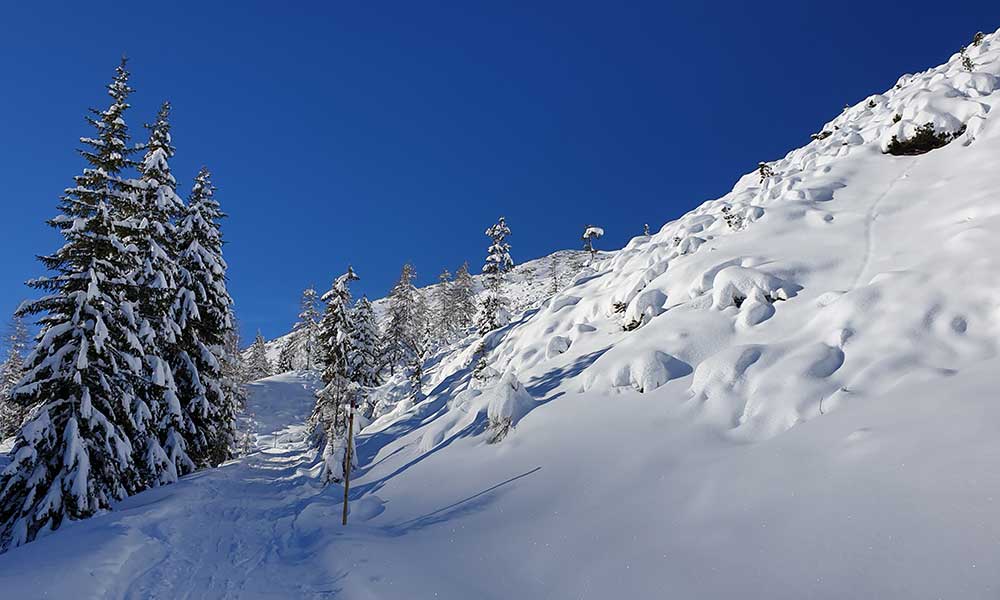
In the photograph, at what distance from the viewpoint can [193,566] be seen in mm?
10188

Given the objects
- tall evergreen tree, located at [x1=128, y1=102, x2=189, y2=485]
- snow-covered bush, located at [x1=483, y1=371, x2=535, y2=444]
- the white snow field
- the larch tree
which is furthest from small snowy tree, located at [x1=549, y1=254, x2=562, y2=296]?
tall evergreen tree, located at [x1=128, y1=102, x2=189, y2=485]

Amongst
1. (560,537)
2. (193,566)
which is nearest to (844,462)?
(560,537)

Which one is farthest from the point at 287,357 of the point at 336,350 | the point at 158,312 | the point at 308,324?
the point at 158,312

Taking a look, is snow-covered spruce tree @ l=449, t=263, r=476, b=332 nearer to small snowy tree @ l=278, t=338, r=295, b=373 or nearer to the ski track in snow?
small snowy tree @ l=278, t=338, r=295, b=373

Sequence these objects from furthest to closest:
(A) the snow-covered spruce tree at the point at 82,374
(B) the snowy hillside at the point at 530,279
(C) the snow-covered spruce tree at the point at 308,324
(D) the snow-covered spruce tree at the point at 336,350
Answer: (B) the snowy hillside at the point at 530,279 → (C) the snow-covered spruce tree at the point at 308,324 → (D) the snow-covered spruce tree at the point at 336,350 → (A) the snow-covered spruce tree at the point at 82,374

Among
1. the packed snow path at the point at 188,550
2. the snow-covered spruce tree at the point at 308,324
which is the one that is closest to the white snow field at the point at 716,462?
the packed snow path at the point at 188,550

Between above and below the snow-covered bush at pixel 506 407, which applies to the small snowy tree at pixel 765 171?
above

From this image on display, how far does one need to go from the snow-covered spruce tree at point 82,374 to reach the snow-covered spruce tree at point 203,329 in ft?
12.8

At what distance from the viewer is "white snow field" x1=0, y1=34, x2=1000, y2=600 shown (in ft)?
21.7

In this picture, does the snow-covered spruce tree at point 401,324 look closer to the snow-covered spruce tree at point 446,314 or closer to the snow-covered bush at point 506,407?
the snow-covered spruce tree at point 446,314

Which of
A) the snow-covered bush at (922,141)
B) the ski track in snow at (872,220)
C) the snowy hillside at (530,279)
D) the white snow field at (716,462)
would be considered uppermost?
the snowy hillside at (530,279)

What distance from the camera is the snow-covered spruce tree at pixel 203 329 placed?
19375 mm

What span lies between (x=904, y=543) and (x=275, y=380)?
196ft

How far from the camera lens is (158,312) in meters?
17.9
